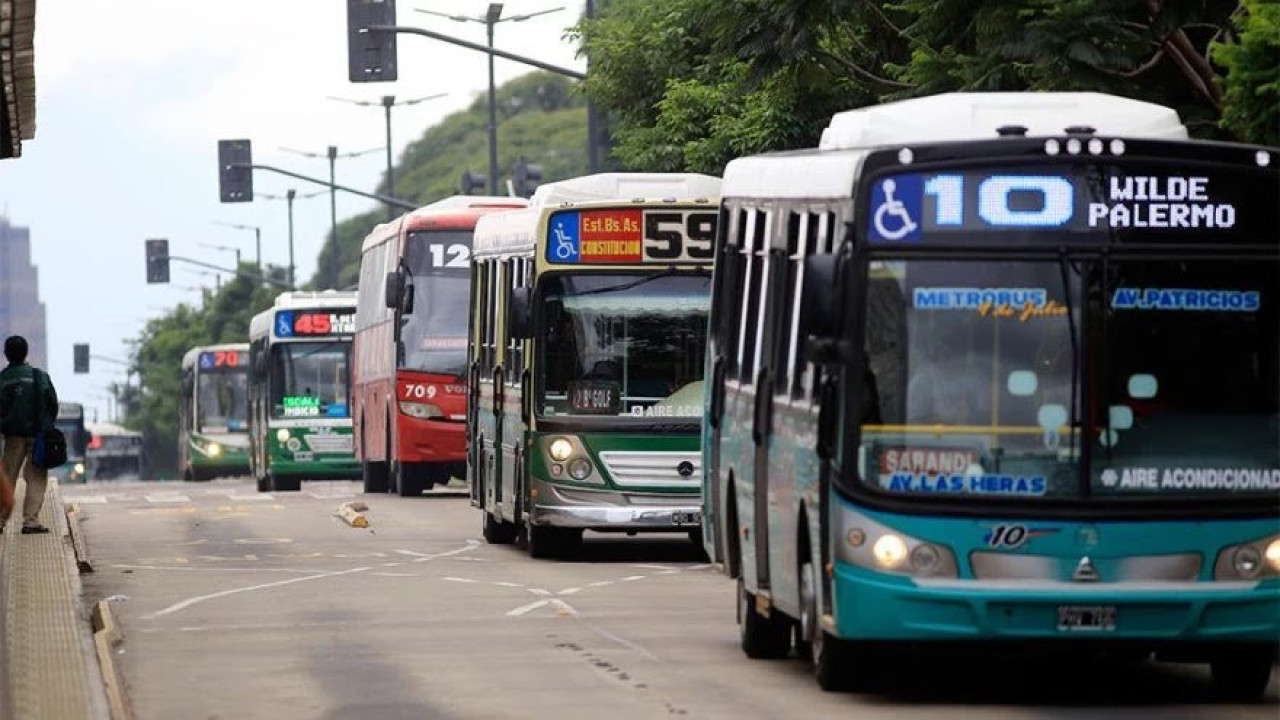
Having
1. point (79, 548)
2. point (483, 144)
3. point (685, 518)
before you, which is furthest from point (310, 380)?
point (483, 144)

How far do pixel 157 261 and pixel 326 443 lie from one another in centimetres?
4338

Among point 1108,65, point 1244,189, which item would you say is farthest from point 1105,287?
point 1108,65

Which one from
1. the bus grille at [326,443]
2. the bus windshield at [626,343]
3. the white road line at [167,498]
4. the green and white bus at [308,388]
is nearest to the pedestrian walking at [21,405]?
the bus windshield at [626,343]

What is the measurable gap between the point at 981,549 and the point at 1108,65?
822 centimetres

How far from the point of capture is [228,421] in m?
74.8

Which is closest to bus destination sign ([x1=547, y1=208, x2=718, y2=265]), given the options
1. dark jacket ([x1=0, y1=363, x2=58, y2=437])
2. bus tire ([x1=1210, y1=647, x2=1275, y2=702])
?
dark jacket ([x1=0, y1=363, x2=58, y2=437])

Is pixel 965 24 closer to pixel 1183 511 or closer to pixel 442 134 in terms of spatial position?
pixel 1183 511

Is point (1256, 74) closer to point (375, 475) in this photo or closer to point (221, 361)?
point (375, 475)

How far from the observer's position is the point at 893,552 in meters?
14.8

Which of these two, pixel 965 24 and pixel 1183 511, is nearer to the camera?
pixel 1183 511

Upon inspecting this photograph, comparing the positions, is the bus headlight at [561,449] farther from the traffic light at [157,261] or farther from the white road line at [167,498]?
the traffic light at [157,261]

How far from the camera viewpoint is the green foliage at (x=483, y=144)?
17212 centimetres

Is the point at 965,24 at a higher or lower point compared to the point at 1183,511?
higher

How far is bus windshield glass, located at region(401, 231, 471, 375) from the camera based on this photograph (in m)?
41.7
